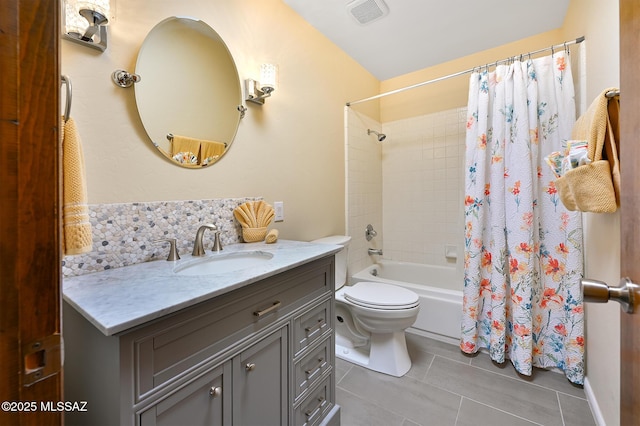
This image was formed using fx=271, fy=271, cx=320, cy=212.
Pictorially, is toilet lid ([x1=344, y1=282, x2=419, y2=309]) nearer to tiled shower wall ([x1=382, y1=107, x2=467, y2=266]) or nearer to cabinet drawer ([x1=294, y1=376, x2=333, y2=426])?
cabinet drawer ([x1=294, y1=376, x2=333, y2=426])

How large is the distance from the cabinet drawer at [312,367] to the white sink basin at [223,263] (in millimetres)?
454

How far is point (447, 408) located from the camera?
4.67ft

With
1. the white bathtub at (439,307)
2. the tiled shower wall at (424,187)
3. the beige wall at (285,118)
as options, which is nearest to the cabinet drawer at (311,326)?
the beige wall at (285,118)

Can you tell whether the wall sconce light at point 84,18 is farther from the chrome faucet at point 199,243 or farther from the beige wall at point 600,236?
the beige wall at point 600,236

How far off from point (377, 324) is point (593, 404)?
1.12 m

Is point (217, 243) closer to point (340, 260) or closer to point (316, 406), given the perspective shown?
point (316, 406)

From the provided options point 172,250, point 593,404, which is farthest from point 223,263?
point 593,404

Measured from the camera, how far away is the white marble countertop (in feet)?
2.01

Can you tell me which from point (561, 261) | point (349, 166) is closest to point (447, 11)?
point (349, 166)

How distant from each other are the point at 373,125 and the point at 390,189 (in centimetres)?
70

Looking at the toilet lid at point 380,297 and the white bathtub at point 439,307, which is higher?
the toilet lid at point 380,297

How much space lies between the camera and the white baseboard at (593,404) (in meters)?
1.28

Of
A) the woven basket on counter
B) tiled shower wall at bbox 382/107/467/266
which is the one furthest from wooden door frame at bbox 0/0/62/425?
tiled shower wall at bbox 382/107/467/266

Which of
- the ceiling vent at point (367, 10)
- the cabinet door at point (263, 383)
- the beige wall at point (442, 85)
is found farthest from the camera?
the beige wall at point (442, 85)
